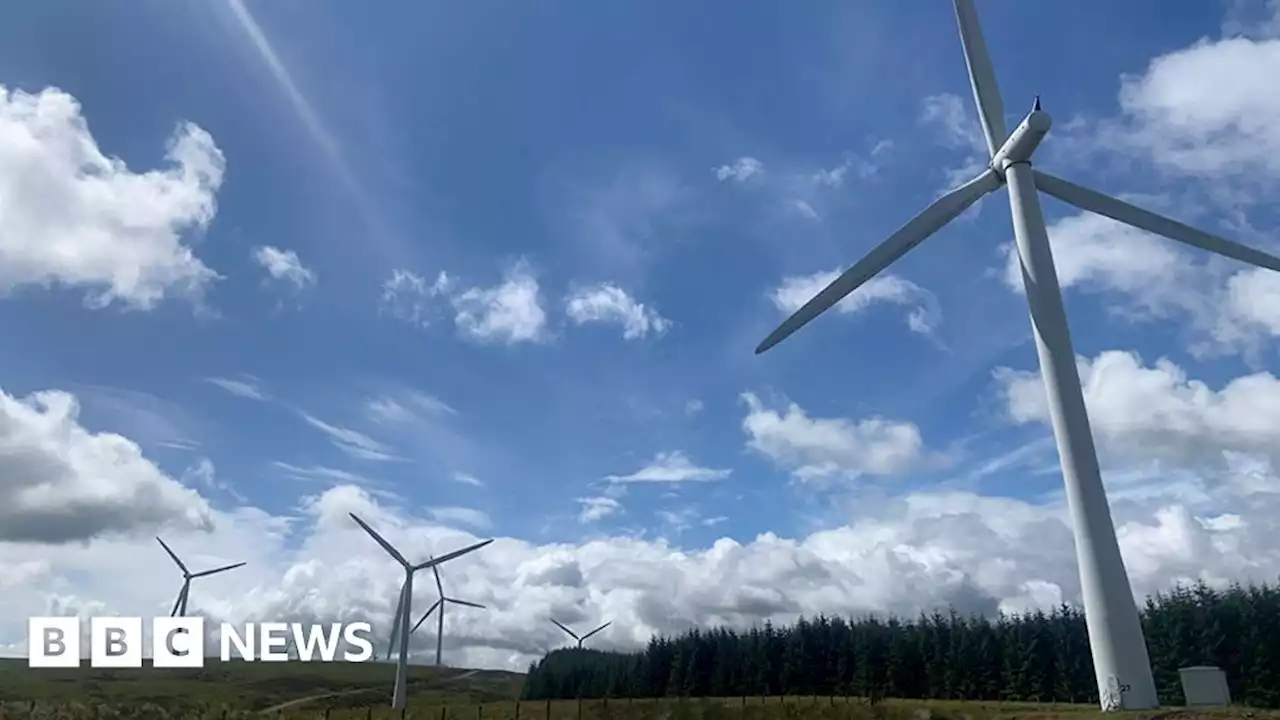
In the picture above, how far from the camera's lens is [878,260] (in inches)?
1788

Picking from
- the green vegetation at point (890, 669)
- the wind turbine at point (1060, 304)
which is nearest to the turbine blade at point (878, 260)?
the wind turbine at point (1060, 304)

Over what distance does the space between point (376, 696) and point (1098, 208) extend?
168677 mm

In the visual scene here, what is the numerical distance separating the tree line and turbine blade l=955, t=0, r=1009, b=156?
64188 mm

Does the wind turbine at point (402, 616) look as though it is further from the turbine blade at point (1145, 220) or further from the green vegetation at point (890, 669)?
the turbine blade at point (1145, 220)

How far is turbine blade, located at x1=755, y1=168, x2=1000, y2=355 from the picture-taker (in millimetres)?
44906

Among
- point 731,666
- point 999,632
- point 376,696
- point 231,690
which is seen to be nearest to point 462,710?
point 999,632

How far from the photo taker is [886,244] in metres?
45.5

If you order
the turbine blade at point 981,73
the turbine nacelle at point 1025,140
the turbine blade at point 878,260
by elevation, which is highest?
the turbine blade at point 981,73

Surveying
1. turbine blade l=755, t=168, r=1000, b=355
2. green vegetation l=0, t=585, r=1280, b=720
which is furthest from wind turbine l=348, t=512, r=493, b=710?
turbine blade l=755, t=168, r=1000, b=355

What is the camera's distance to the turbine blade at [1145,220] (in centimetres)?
4472

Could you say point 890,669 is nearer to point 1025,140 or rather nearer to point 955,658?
point 955,658

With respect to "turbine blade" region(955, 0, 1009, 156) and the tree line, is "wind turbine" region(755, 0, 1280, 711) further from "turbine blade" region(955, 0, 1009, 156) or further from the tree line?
the tree line

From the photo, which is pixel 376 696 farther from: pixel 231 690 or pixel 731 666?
pixel 731 666

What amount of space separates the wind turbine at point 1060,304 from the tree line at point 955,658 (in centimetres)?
6035
